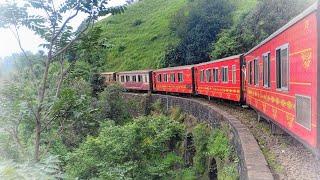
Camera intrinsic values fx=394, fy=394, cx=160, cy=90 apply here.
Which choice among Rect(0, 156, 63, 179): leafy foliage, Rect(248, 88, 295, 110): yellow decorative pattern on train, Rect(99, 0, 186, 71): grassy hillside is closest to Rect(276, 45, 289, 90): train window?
Rect(248, 88, 295, 110): yellow decorative pattern on train

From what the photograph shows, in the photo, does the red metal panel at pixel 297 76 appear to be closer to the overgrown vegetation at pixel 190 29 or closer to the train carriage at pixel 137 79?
the overgrown vegetation at pixel 190 29

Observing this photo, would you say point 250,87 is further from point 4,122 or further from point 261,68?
point 4,122

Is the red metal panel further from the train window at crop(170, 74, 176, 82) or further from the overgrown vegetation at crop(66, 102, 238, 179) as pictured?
the train window at crop(170, 74, 176, 82)

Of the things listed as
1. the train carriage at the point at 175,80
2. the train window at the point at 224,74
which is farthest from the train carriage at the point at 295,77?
the train carriage at the point at 175,80

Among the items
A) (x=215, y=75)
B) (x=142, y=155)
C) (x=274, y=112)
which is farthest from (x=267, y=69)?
(x=215, y=75)

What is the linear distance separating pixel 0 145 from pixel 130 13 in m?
57.2

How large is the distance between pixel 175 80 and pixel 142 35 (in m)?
28.1

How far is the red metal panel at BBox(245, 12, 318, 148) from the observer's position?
491cm

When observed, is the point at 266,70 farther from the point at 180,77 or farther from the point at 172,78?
the point at 172,78

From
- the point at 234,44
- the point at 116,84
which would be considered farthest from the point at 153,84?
the point at 234,44

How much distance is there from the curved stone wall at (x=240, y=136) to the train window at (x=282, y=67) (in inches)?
47.3

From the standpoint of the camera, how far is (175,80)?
24.6m

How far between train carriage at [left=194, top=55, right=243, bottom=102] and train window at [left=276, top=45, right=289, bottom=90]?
21.0 feet

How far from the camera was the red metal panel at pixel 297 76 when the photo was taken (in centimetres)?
491
